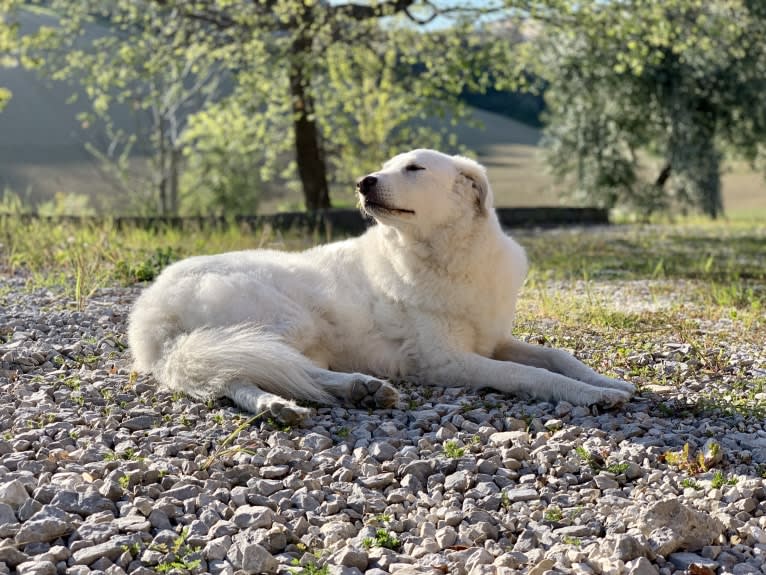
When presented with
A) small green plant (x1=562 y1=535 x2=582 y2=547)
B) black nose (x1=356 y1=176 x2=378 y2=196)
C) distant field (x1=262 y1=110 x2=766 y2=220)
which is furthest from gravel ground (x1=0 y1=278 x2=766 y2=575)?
distant field (x1=262 y1=110 x2=766 y2=220)

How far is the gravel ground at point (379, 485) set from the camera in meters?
2.27

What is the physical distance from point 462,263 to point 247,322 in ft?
3.81

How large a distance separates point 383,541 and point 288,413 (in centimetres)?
107

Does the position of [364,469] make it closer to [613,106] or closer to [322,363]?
[322,363]

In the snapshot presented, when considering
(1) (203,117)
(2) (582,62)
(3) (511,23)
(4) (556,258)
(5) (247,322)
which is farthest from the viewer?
(2) (582,62)

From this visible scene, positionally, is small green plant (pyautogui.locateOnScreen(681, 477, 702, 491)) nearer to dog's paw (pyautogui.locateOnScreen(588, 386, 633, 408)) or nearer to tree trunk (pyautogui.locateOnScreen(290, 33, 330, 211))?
dog's paw (pyautogui.locateOnScreen(588, 386, 633, 408))

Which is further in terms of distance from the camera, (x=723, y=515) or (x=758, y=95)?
(x=758, y=95)

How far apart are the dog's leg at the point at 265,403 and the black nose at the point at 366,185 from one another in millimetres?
1123

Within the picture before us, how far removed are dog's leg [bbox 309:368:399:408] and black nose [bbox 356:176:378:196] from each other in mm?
936

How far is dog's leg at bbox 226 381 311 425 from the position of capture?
335cm

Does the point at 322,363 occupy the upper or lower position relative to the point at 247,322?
lower

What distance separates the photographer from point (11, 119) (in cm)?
4659

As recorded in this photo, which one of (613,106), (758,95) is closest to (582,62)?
(613,106)

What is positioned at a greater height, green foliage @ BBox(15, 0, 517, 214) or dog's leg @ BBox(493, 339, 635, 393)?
green foliage @ BBox(15, 0, 517, 214)
